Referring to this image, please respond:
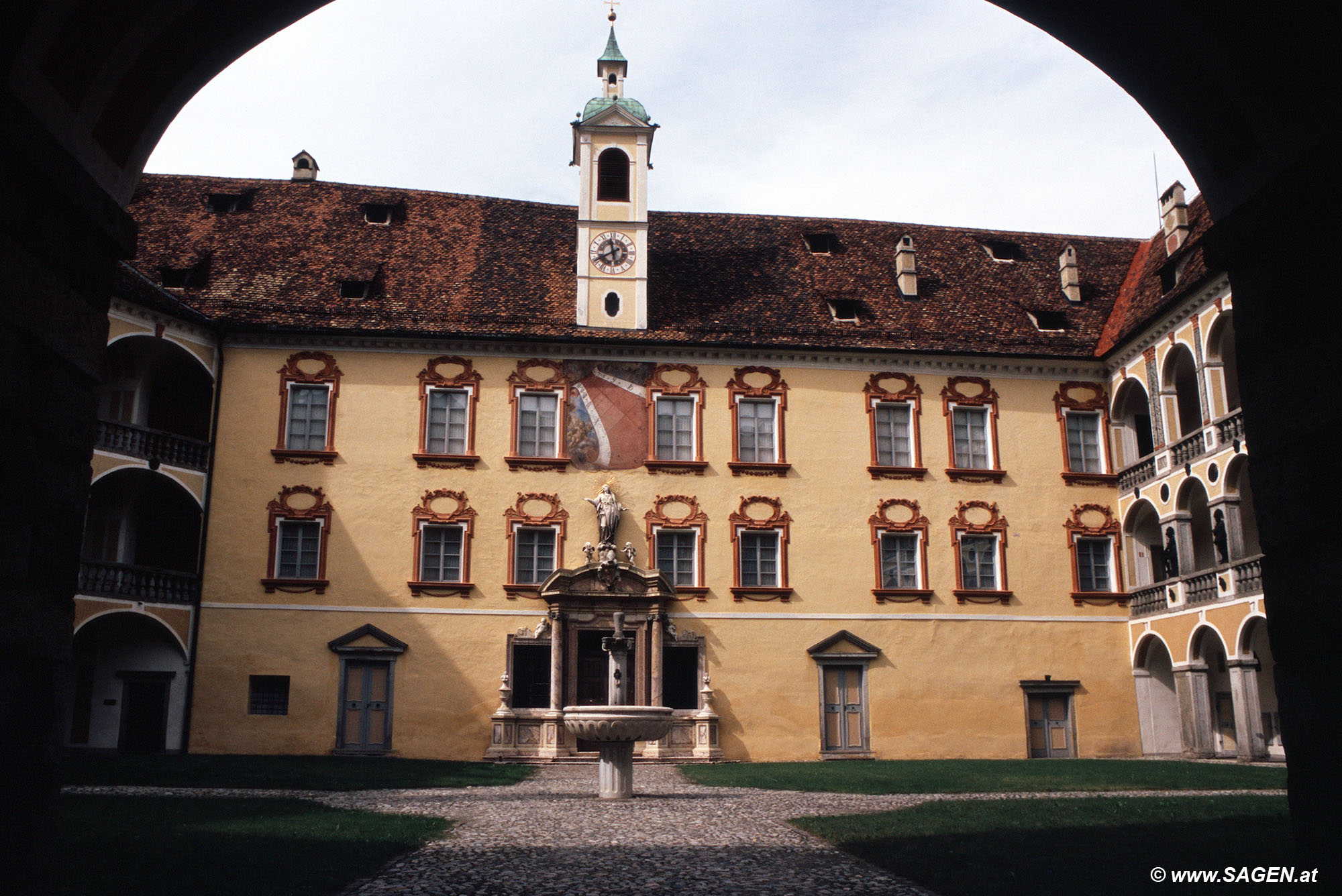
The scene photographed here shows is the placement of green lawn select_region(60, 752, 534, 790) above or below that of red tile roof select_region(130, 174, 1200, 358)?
below

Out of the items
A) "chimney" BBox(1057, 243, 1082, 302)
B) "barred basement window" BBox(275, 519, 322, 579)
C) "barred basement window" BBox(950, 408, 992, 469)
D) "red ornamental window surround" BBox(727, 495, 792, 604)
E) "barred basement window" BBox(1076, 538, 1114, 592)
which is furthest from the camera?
"chimney" BBox(1057, 243, 1082, 302)

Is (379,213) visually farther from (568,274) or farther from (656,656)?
(656,656)

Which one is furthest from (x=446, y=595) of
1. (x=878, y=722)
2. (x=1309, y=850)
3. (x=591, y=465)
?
(x=1309, y=850)

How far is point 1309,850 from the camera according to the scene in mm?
5336

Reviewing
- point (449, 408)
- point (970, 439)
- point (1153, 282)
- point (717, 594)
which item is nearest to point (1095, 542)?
point (970, 439)

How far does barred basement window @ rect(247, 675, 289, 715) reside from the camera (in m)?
26.8

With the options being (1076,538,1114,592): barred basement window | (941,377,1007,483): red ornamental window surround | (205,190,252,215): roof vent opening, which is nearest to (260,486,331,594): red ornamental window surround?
(205,190,252,215): roof vent opening

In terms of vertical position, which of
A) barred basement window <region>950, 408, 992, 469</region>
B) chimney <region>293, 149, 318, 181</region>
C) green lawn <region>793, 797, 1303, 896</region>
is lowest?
green lawn <region>793, 797, 1303, 896</region>

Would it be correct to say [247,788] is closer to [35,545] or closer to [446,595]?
[446,595]

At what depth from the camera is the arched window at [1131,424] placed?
30266 mm

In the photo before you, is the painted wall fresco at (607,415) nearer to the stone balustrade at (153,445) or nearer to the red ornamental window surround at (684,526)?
the red ornamental window surround at (684,526)

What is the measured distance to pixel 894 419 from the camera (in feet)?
98.6

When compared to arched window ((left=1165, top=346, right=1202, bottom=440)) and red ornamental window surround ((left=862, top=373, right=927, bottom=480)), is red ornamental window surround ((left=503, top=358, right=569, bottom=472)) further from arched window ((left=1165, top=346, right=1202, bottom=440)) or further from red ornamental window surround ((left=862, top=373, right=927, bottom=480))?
arched window ((left=1165, top=346, right=1202, bottom=440))

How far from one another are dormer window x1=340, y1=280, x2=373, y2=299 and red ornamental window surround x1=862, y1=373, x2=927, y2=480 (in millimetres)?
12929
